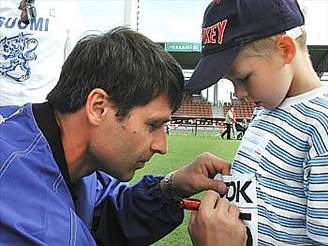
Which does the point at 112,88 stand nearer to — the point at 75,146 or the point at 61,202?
the point at 75,146

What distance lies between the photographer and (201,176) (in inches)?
59.4

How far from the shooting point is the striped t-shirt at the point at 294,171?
3.84 feet

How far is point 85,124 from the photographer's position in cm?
126

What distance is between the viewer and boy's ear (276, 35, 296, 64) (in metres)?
1.31

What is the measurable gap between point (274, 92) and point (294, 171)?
0.22 meters

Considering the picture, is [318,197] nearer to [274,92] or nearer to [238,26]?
[274,92]

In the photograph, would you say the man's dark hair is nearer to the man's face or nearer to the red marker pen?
the man's face

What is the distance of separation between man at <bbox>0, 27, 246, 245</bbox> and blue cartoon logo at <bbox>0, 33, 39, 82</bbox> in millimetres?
1064

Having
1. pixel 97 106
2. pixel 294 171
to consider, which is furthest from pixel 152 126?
pixel 294 171

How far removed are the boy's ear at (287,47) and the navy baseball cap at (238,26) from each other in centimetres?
2

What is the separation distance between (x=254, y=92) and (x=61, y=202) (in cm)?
59

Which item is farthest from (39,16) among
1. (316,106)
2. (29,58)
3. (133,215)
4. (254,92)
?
(316,106)

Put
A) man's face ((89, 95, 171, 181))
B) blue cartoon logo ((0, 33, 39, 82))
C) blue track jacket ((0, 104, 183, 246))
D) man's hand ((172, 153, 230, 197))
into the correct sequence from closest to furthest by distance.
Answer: blue track jacket ((0, 104, 183, 246)) < man's face ((89, 95, 171, 181)) < man's hand ((172, 153, 230, 197)) < blue cartoon logo ((0, 33, 39, 82))

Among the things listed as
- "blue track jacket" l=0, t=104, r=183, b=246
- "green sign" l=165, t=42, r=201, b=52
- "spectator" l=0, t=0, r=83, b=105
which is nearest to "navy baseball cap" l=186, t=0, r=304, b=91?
"blue track jacket" l=0, t=104, r=183, b=246
